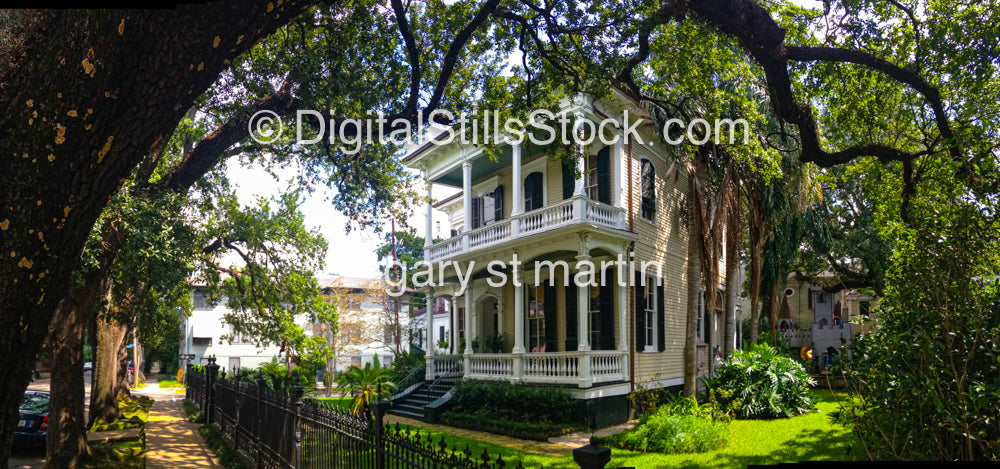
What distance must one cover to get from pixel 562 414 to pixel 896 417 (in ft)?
29.9

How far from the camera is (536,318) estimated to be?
19.5 m

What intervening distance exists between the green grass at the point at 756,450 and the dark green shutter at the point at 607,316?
163 inches

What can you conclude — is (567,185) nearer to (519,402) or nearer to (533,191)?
(533,191)

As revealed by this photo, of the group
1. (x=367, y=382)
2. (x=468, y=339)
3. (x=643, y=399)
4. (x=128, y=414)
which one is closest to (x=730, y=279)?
(x=643, y=399)

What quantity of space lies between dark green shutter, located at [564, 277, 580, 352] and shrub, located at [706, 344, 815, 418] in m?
3.91

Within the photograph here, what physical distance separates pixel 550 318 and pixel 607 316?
228cm

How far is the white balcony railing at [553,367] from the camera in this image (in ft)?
50.5

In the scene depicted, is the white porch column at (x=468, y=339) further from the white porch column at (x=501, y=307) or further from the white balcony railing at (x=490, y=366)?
the white porch column at (x=501, y=307)

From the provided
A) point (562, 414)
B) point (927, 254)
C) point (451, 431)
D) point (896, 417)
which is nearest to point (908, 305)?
point (927, 254)

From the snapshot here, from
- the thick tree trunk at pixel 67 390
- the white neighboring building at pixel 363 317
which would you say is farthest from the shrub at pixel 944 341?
the white neighboring building at pixel 363 317

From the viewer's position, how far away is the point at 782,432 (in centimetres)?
1223

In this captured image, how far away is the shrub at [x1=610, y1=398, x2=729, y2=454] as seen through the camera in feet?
36.5

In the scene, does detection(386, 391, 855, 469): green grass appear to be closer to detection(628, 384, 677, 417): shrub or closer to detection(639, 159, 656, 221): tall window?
detection(628, 384, 677, 417): shrub

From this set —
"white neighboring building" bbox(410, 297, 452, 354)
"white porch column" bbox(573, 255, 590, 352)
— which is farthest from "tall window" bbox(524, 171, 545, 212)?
"white neighboring building" bbox(410, 297, 452, 354)
